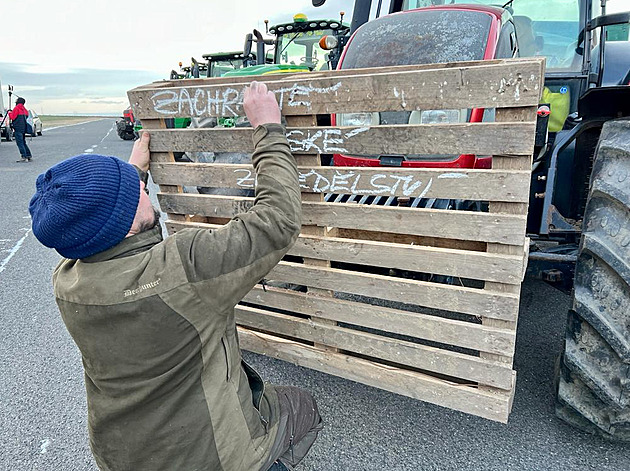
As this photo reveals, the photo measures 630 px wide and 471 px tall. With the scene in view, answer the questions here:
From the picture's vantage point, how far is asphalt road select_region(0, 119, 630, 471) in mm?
2229

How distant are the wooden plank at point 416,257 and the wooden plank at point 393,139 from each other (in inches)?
15.1

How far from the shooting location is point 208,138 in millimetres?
2277

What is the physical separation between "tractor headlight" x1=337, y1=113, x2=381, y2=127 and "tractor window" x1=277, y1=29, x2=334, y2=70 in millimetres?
7232

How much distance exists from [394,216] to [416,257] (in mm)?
187

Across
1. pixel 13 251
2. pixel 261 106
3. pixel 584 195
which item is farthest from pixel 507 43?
pixel 13 251

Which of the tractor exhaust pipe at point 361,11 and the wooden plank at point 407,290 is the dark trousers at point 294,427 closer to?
the wooden plank at point 407,290

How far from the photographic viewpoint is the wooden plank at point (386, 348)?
200cm

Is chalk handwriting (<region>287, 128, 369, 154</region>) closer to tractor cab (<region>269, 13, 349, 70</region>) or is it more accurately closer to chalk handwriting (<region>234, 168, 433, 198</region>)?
chalk handwriting (<region>234, 168, 433, 198</region>)

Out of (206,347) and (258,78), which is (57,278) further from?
(258,78)

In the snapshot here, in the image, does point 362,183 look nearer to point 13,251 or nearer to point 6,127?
point 13,251

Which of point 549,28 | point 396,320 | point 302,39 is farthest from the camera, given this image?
point 302,39

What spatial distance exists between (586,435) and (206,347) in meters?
1.84

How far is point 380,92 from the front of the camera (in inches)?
72.7

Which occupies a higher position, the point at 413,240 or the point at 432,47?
the point at 432,47
